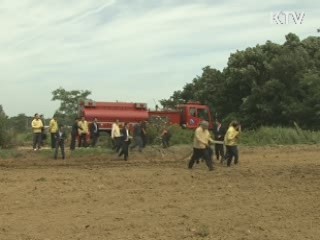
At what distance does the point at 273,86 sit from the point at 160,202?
114 feet

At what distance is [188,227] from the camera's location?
10.1 meters

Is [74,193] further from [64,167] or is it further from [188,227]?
[64,167]

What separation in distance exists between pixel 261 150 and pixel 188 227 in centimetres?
2008

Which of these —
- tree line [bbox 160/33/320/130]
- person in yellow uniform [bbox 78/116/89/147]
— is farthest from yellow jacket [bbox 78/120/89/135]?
tree line [bbox 160/33/320/130]

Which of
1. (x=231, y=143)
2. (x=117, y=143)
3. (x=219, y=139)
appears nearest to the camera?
(x=231, y=143)

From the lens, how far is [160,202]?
1270 centimetres

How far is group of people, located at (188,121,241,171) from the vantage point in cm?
2008

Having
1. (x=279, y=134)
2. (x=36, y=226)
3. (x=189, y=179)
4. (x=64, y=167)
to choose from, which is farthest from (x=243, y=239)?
(x=279, y=134)

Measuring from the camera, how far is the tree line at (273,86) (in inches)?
1747

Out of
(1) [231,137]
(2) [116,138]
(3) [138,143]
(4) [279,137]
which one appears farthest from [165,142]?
(4) [279,137]

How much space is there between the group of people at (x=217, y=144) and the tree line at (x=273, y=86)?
20.7 m

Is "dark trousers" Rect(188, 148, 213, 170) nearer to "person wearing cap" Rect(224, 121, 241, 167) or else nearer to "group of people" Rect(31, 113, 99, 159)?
"person wearing cap" Rect(224, 121, 241, 167)

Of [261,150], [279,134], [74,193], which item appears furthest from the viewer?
[279,134]

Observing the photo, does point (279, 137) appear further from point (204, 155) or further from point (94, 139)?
point (204, 155)
